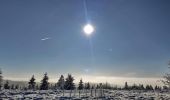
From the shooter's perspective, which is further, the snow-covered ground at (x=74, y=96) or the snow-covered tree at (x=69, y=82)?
the snow-covered tree at (x=69, y=82)

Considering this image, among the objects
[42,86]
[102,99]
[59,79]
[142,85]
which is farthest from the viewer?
[142,85]

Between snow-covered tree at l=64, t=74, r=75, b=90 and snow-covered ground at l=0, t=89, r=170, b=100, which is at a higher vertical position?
snow-covered tree at l=64, t=74, r=75, b=90

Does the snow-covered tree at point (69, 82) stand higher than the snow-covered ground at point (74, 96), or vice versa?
the snow-covered tree at point (69, 82)

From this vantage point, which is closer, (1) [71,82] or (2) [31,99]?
(2) [31,99]

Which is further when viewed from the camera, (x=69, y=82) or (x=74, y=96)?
(x=69, y=82)

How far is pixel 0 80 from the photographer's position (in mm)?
80938

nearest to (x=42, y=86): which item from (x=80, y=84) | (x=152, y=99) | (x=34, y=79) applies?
(x=34, y=79)

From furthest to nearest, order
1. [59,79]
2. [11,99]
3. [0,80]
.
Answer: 1. [59,79]
2. [0,80]
3. [11,99]

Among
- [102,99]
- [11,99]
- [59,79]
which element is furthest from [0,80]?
[102,99]

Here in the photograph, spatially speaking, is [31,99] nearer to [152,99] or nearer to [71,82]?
[152,99]

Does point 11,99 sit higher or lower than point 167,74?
lower

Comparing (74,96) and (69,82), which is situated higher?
(69,82)

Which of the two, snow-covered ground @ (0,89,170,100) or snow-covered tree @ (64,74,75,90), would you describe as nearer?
snow-covered ground @ (0,89,170,100)

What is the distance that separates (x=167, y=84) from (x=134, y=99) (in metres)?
10.5
